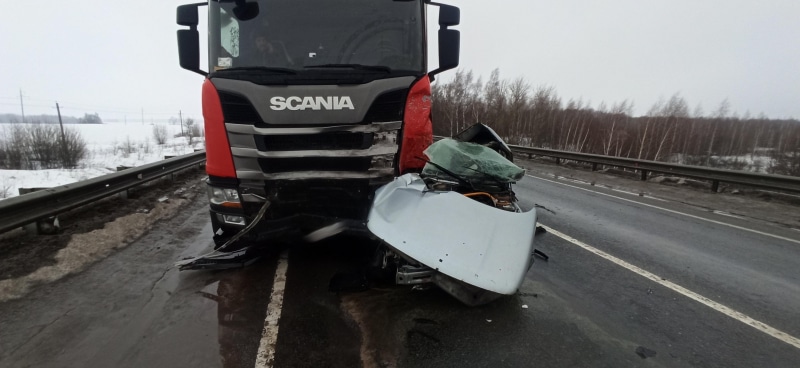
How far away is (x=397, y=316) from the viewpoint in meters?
3.01

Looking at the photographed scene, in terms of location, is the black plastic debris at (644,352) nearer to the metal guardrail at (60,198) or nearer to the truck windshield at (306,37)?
the truck windshield at (306,37)

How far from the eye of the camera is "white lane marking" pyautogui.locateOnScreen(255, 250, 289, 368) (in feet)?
8.07

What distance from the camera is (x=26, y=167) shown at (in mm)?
18172

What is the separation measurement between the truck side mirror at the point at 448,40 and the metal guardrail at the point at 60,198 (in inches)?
197

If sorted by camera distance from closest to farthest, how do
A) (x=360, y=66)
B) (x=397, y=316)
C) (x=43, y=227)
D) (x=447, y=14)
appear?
(x=397, y=316) < (x=360, y=66) < (x=447, y=14) < (x=43, y=227)

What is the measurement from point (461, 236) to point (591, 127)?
5033cm

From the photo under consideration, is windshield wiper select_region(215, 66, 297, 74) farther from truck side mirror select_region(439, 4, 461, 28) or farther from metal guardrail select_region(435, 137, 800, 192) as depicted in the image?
metal guardrail select_region(435, 137, 800, 192)

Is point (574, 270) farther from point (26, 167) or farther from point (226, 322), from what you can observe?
point (26, 167)

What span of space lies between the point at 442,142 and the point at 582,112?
5567cm

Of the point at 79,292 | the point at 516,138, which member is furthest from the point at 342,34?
the point at 516,138

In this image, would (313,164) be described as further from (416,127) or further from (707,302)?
(707,302)

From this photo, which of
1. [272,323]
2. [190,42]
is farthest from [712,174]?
[190,42]

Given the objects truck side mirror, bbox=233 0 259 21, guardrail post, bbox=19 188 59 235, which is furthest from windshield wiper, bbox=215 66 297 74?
guardrail post, bbox=19 188 59 235

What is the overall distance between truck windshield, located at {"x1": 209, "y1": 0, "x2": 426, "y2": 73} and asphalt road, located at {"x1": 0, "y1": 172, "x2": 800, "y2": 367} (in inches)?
82.0
